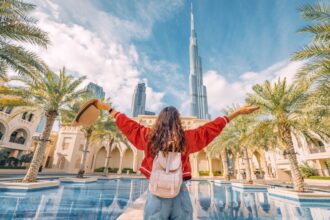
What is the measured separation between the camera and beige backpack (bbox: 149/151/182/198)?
1339mm

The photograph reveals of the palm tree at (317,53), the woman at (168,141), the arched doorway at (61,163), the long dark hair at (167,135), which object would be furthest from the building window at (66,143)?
the long dark hair at (167,135)

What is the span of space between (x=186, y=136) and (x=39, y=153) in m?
13.9

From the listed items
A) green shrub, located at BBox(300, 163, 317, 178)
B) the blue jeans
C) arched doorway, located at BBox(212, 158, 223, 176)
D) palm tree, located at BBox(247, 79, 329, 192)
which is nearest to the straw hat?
the blue jeans

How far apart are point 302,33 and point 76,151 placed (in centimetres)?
3535

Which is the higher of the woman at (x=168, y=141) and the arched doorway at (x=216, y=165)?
the arched doorway at (x=216, y=165)

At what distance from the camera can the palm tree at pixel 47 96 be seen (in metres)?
11.5

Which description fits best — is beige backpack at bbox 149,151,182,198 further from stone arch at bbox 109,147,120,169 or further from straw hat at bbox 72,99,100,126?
stone arch at bbox 109,147,120,169

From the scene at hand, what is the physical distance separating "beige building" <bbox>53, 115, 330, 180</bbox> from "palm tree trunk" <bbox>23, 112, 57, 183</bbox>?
13.0 meters

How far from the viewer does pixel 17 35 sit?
7758 millimetres

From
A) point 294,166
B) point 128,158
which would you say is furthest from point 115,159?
point 294,166

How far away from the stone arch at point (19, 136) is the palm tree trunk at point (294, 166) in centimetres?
3335

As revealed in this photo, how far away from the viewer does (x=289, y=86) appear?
12.2m

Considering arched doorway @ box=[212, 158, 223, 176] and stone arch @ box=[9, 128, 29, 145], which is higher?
stone arch @ box=[9, 128, 29, 145]

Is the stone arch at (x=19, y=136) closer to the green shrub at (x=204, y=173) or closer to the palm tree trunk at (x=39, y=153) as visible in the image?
the palm tree trunk at (x=39, y=153)
